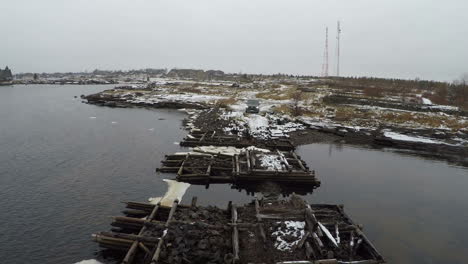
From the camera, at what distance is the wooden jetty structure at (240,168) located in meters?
22.2

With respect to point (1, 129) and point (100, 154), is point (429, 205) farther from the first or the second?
point (1, 129)

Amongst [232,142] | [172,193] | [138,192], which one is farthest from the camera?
[232,142]

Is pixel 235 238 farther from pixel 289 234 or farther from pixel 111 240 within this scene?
pixel 111 240

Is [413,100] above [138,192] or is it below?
above

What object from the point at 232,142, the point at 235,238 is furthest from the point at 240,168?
the point at 235,238

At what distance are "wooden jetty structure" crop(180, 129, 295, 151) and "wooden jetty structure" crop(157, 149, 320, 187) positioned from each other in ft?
10.0

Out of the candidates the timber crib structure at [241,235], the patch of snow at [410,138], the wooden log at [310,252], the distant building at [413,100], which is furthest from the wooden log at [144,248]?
the distant building at [413,100]

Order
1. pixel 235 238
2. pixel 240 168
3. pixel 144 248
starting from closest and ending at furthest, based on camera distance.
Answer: pixel 144 248, pixel 235 238, pixel 240 168

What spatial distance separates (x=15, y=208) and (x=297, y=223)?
16.2 metres

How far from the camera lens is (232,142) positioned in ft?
102

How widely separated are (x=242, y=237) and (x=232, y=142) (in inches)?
696

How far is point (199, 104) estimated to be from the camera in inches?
2450

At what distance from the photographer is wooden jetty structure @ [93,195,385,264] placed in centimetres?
1243

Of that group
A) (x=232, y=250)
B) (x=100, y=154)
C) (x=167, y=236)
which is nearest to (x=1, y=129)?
(x=100, y=154)
